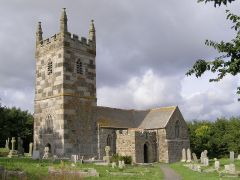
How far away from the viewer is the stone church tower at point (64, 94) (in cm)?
3872

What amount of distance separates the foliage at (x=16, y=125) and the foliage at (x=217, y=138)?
2526 centimetres

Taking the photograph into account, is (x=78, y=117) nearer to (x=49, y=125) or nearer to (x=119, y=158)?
(x=49, y=125)

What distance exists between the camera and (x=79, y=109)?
133 feet

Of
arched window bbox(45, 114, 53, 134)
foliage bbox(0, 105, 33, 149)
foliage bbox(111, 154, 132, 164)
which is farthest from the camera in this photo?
foliage bbox(0, 105, 33, 149)

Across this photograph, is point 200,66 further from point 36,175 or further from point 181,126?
point 181,126

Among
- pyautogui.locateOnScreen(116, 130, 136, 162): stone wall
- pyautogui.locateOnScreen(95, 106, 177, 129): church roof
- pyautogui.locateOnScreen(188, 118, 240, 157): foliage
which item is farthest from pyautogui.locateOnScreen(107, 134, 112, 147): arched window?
pyautogui.locateOnScreen(188, 118, 240, 157): foliage

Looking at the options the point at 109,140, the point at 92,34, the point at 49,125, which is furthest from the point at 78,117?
the point at 92,34

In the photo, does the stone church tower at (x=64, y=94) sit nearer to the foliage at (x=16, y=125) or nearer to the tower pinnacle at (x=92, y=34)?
the tower pinnacle at (x=92, y=34)

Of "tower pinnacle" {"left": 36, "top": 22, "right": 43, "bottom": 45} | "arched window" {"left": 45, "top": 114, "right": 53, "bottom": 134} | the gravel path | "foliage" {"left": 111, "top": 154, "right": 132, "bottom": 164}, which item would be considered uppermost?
"tower pinnacle" {"left": 36, "top": 22, "right": 43, "bottom": 45}

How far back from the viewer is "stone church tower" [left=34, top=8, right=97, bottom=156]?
3872 centimetres

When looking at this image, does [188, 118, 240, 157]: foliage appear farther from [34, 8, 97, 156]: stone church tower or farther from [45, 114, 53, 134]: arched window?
[45, 114, 53, 134]: arched window

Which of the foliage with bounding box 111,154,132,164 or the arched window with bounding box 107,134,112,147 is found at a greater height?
the arched window with bounding box 107,134,112,147

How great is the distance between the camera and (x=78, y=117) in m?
40.1

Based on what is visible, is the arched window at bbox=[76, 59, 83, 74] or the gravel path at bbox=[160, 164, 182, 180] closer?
the gravel path at bbox=[160, 164, 182, 180]
